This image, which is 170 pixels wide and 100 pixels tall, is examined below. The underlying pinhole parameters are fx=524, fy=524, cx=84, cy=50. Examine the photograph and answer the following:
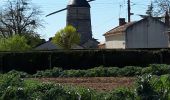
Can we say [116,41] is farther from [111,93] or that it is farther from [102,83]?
[111,93]

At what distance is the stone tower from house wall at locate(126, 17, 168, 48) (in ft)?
73.4

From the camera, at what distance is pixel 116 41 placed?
79500 millimetres

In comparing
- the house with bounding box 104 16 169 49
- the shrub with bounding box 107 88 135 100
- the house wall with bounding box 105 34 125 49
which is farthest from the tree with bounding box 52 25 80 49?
the shrub with bounding box 107 88 135 100

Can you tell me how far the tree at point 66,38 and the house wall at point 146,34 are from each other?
9899mm

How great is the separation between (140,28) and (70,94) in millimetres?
64823

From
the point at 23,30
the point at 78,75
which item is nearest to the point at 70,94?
the point at 78,75

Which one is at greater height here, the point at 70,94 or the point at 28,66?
the point at 70,94

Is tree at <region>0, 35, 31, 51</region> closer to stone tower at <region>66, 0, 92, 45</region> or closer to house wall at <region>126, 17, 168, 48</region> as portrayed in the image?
house wall at <region>126, 17, 168, 48</region>

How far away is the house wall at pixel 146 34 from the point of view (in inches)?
2953

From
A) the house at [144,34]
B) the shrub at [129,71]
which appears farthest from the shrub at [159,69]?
the house at [144,34]

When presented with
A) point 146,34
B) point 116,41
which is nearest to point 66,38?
point 116,41

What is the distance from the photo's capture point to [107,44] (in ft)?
281

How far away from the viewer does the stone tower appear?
319ft

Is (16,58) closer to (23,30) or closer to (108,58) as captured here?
(108,58)
